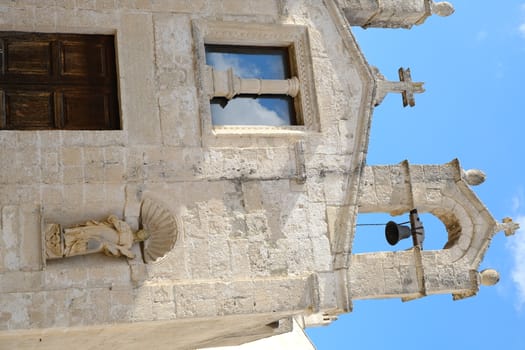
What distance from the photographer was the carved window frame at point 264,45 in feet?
32.5

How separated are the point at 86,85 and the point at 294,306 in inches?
142

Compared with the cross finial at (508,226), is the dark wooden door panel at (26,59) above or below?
above

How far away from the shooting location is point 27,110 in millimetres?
9383

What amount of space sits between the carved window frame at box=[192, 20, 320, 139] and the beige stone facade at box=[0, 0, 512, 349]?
2 centimetres

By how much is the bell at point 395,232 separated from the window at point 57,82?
12.4ft

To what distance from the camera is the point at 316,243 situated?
9875mm

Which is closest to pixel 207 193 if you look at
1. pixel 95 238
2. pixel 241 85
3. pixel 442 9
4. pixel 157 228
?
pixel 157 228

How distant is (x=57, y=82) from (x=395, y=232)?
4620mm

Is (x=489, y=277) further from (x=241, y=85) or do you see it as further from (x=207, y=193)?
(x=241, y=85)

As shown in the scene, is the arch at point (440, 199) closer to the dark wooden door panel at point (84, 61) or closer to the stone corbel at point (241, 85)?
the stone corbel at point (241, 85)

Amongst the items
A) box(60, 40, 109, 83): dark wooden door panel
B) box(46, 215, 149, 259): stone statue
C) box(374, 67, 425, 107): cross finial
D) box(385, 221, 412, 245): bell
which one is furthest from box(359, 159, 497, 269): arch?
box(60, 40, 109, 83): dark wooden door panel

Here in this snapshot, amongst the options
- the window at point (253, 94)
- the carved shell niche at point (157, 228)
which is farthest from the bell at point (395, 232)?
the carved shell niche at point (157, 228)

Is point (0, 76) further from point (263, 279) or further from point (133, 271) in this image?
point (263, 279)

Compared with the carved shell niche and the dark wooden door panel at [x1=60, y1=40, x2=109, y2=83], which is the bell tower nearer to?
the carved shell niche
